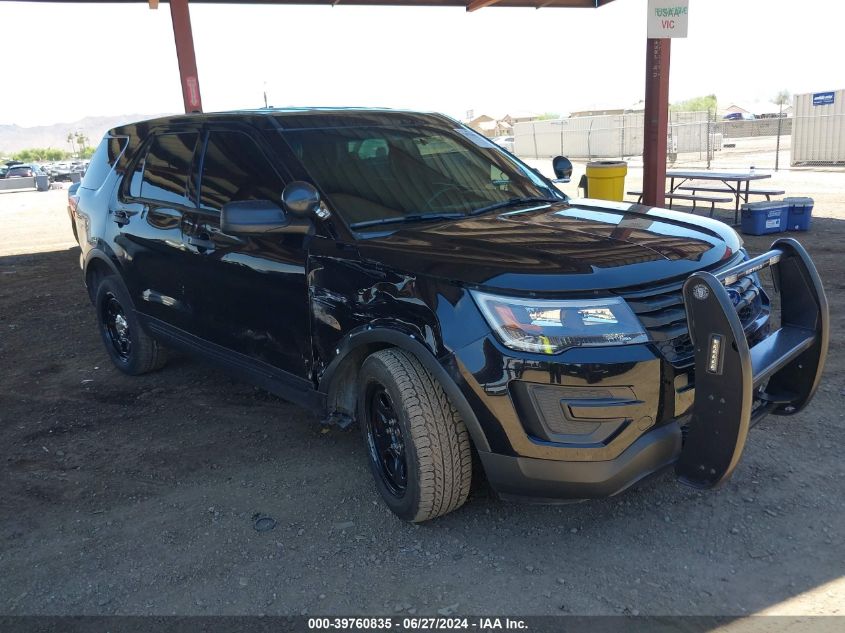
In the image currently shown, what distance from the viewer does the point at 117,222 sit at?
4.85 meters

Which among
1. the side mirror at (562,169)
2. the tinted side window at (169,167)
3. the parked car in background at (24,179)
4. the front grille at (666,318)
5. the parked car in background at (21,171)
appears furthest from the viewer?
the parked car in background at (21,171)

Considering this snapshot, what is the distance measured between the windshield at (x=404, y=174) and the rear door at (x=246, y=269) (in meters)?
0.24

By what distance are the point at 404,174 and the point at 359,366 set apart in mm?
1018

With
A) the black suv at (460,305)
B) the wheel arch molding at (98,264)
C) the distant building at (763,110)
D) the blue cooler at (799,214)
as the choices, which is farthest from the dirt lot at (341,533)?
the distant building at (763,110)

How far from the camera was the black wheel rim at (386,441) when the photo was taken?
3.11 metres

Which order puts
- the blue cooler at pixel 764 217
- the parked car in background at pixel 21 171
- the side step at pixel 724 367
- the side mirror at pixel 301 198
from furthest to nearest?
the parked car in background at pixel 21 171
the blue cooler at pixel 764 217
the side mirror at pixel 301 198
the side step at pixel 724 367

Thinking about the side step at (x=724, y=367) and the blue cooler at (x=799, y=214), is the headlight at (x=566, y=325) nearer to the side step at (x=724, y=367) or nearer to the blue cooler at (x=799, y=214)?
the side step at (x=724, y=367)

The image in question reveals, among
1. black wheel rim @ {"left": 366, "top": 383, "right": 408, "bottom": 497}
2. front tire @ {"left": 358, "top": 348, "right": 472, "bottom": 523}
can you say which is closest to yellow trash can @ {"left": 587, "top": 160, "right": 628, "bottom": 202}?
black wheel rim @ {"left": 366, "top": 383, "right": 408, "bottom": 497}

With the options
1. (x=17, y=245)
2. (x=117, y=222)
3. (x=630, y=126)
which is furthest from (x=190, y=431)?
(x=630, y=126)

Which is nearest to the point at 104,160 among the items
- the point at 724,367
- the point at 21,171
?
the point at 724,367

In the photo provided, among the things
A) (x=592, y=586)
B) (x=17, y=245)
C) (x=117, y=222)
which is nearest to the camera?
(x=592, y=586)

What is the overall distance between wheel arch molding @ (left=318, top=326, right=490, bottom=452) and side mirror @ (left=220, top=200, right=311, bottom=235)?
0.56m

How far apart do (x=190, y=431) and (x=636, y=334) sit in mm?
2884

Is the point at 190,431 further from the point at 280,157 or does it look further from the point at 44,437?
the point at 280,157
